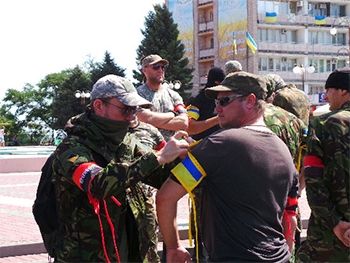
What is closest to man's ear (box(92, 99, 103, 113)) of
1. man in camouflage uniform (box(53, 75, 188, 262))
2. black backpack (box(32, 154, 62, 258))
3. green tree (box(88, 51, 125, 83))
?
man in camouflage uniform (box(53, 75, 188, 262))

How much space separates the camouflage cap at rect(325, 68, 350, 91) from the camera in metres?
4.84

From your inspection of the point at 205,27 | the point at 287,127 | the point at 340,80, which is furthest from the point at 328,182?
the point at 205,27

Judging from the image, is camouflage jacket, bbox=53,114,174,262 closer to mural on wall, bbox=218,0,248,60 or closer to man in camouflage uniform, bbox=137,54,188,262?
man in camouflage uniform, bbox=137,54,188,262

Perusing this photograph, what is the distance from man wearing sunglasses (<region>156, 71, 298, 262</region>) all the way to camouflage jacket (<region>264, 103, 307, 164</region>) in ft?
4.60

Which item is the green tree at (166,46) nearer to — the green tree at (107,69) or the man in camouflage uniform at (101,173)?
the green tree at (107,69)

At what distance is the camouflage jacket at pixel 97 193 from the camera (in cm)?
347

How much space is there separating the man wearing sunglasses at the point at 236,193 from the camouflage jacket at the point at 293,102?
86.2 inches

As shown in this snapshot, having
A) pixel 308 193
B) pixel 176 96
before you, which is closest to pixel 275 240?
pixel 308 193

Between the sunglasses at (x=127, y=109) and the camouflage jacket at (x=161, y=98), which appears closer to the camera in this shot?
the sunglasses at (x=127, y=109)

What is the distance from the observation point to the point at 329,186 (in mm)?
4566

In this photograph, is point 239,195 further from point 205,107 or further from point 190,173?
point 205,107

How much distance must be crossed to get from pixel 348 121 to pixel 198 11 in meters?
75.8

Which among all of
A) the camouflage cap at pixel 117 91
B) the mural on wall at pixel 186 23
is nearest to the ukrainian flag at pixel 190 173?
the camouflage cap at pixel 117 91

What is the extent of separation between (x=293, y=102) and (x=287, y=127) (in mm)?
710
